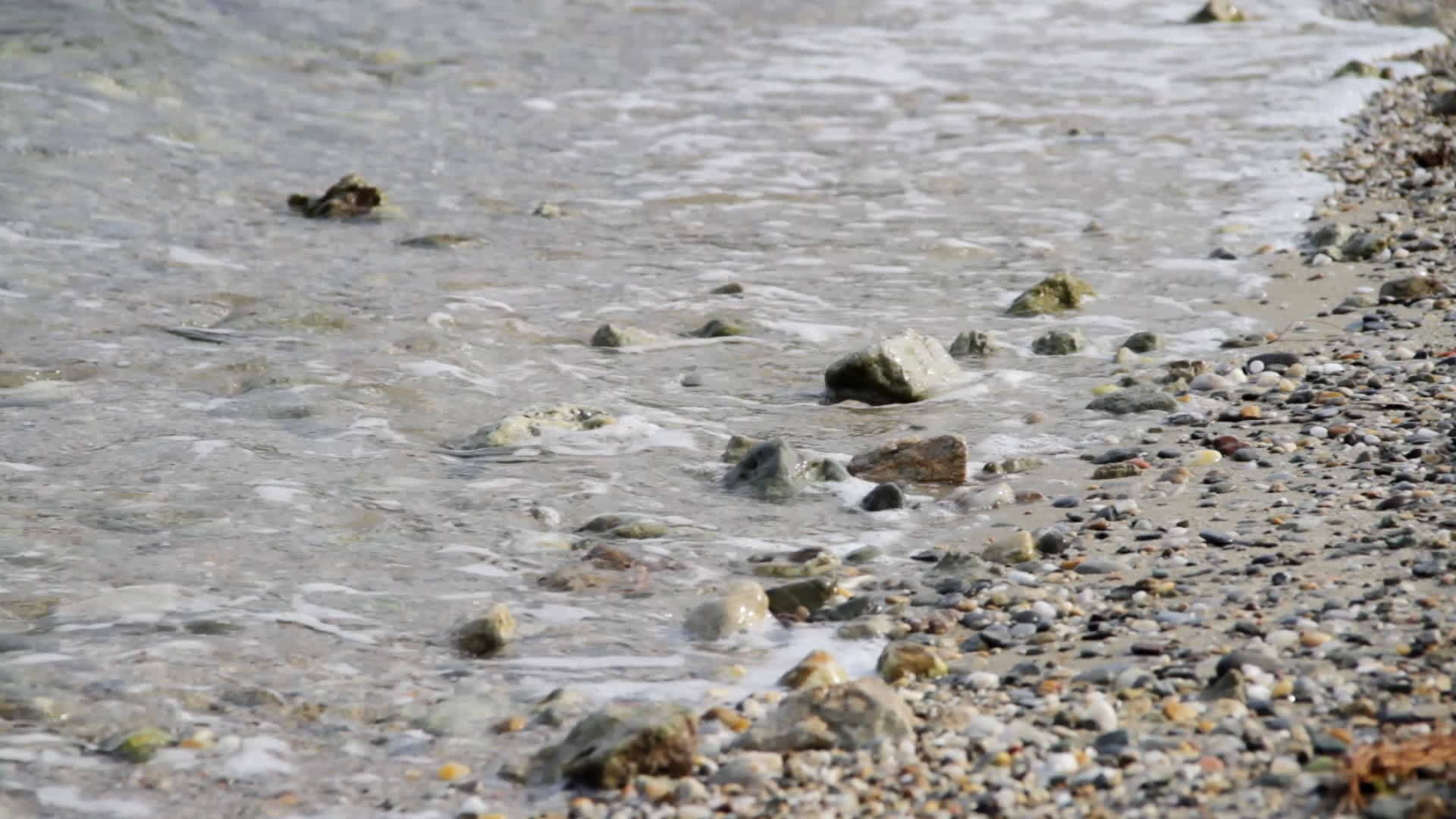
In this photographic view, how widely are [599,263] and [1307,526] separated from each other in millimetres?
3365

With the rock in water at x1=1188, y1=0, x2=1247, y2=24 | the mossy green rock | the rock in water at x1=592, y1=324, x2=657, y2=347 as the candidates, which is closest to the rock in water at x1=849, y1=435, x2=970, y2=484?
the rock in water at x1=592, y1=324, x2=657, y2=347

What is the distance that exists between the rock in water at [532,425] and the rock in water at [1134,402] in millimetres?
1334

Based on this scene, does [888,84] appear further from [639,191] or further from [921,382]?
[921,382]

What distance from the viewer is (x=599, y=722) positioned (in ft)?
8.14

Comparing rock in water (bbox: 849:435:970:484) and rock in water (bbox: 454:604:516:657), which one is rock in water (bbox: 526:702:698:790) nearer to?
rock in water (bbox: 454:604:516:657)

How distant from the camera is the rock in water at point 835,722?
2461mm

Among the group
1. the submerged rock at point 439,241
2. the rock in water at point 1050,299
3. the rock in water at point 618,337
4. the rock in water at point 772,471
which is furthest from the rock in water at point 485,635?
the submerged rock at point 439,241

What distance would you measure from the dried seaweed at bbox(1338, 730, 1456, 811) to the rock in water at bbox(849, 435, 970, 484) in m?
1.67

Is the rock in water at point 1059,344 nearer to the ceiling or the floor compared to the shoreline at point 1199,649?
nearer to the ceiling

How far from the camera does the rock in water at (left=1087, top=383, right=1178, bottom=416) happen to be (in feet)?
13.6

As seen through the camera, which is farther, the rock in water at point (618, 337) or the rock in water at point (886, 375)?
the rock in water at point (618, 337)

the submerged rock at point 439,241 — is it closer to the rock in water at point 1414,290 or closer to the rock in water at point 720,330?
the rock in water at point 720,330

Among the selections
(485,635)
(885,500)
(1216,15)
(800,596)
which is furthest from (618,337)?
(1216,15)

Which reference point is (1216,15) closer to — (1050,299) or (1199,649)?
(1050,299)
